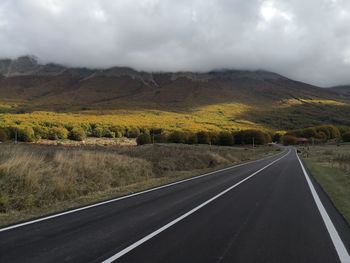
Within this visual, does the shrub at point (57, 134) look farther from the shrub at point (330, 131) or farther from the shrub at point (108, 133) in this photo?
→ the shrub at point (330, 131)

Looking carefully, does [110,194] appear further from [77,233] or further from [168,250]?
[168,250]

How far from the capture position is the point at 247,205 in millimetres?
12953

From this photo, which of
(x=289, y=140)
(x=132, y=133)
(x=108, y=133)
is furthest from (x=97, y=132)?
(x=289, y=140)

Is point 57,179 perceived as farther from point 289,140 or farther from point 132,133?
point 289,140

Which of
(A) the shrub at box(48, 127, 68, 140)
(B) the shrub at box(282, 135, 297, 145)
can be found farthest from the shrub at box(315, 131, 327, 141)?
(A) the shrub at box(48, 127, 68, 140)

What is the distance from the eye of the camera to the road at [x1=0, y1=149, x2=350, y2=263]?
7.14 metres

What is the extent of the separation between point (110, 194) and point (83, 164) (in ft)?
9.73

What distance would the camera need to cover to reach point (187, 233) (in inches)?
347

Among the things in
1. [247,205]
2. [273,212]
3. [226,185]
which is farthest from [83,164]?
[273,212]

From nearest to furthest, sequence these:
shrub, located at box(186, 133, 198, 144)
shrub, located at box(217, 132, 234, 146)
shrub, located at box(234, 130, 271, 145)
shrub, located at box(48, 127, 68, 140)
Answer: shrub, located at box(48, 127, 68, 140), shrub, located at box(186, 133, 198, 144), shrub, located at box(217, 132, 234, 146), shrub, located at box(234, 130, 271, 145)

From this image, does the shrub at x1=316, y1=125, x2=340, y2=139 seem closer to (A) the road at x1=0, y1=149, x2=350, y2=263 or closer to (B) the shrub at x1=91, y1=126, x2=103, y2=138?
(B) the shrub at x1=91, y1=126, x2=103, y2=138

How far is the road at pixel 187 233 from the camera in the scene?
281 inches

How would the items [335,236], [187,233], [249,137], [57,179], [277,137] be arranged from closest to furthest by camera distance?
[335,236] < [187,233] < [57,179] < [249,137] < [277,137]

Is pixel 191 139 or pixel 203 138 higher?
pixel 203 138
